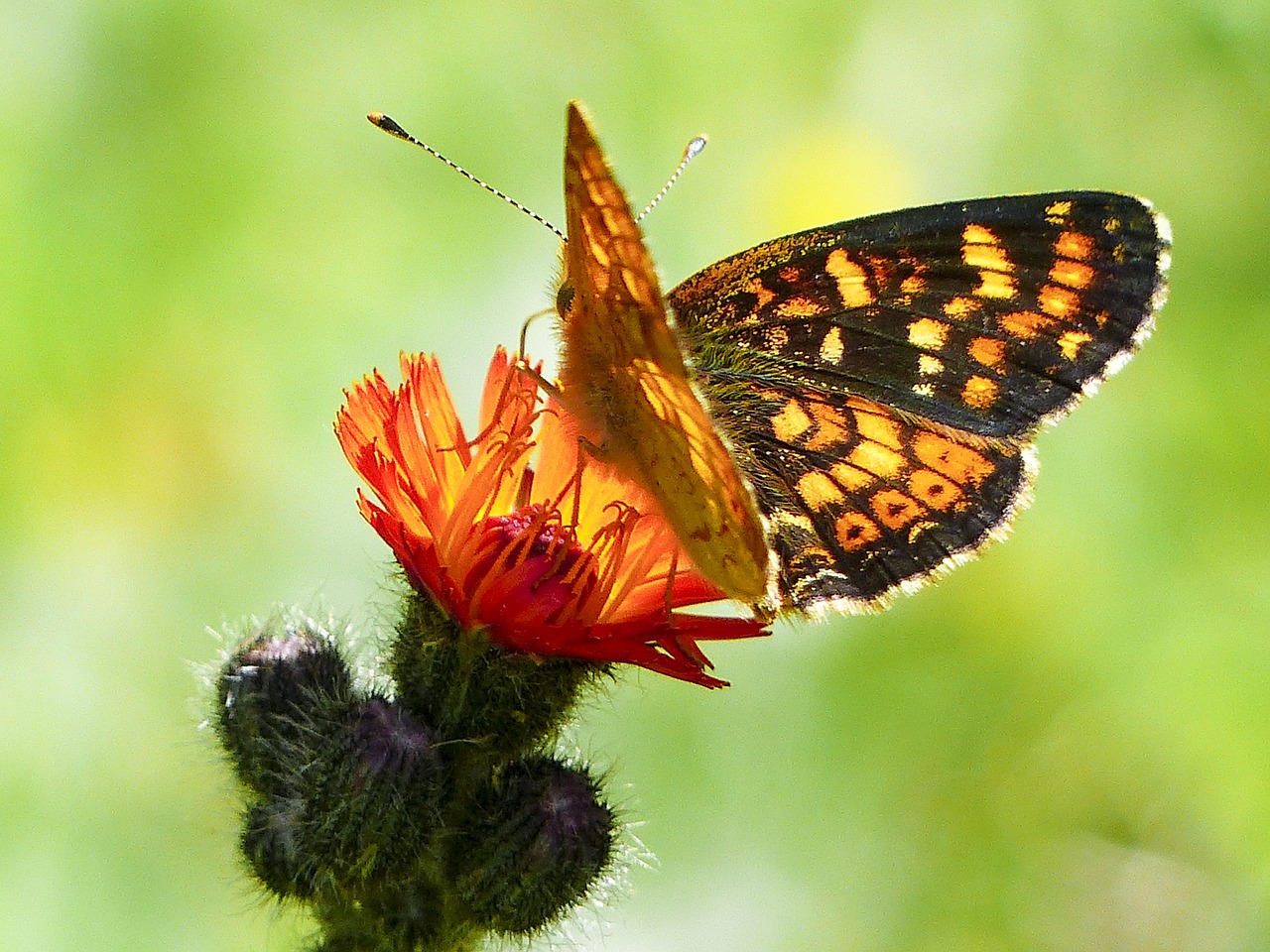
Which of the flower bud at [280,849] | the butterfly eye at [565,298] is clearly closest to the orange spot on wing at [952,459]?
the butterfly eye at [565,298]

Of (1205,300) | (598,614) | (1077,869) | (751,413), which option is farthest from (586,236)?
(1205,300)

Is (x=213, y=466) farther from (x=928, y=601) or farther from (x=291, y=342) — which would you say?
(x=928, y=601)

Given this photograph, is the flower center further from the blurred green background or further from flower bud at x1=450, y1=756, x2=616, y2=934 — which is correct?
the blurred green background

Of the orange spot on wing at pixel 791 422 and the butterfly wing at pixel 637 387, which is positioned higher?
the orange spot on wing at pixel 791 422

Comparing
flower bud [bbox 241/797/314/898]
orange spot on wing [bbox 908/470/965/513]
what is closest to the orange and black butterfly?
orange spot on wing [bbox 908/470/965/513]

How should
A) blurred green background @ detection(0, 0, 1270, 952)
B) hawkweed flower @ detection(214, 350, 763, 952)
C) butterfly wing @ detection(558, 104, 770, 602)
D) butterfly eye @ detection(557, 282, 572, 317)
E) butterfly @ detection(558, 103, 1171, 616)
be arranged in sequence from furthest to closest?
blurred green background @ detection(0, 0, 1270, 952)
butterfly @ detection(558, 103, 1171, 616)
butterfly eye @ detection(557, 282, 572, 317)
hawkweed flower @ detection(214, 350, 763, 952)
butterfly wing @ detection(558, 104, 770, 602)

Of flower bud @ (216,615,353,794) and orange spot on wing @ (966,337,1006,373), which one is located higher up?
orange spot on wing @ (966,337,1006,373)

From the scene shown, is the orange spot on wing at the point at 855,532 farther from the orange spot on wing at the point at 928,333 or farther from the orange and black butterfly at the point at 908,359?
the orange spot on wing at the point at 928,333
